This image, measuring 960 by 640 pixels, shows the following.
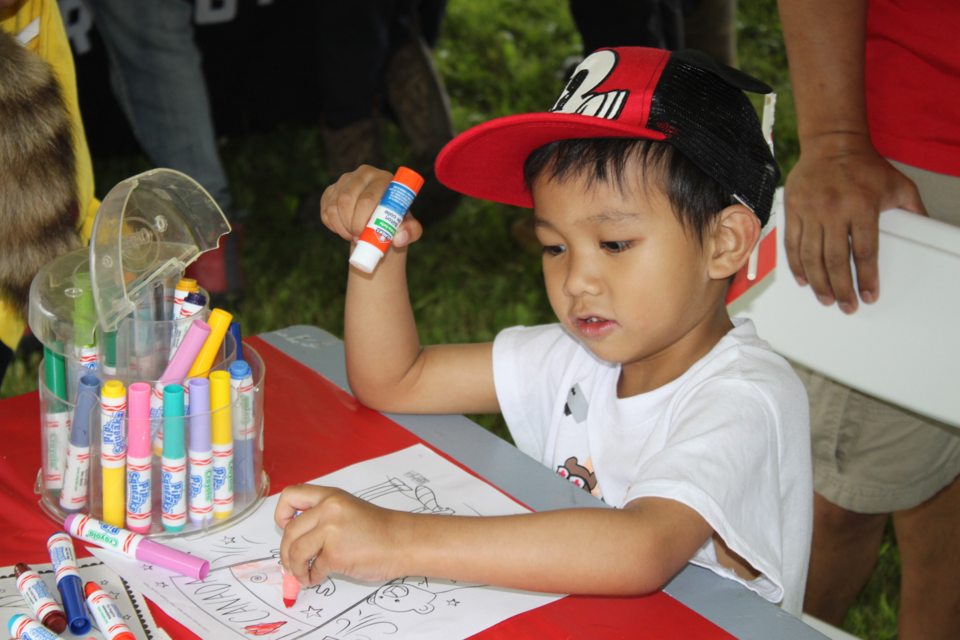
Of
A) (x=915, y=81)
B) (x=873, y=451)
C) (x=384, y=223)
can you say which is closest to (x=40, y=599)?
(x=384, y=223)

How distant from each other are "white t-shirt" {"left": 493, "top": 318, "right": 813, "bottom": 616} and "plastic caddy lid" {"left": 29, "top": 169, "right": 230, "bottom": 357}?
44 cm

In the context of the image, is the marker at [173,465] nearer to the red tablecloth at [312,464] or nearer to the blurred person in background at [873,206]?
the red tablecloth at [312,464]

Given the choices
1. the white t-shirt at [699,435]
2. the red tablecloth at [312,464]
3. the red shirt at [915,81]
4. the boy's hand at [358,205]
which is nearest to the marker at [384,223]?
the boy's hand at [358,205]

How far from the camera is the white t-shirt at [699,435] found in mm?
900

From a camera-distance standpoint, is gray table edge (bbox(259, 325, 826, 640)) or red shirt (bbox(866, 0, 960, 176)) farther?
red shirt (bbox(866, 0, 960, 176))

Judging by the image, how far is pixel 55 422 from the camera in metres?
0.89

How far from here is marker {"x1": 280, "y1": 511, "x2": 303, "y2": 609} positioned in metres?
0.80

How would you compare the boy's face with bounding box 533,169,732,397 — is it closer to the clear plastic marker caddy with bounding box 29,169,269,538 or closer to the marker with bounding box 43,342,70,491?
the clear plastic marker caddy with bounding box 29,169,269,538

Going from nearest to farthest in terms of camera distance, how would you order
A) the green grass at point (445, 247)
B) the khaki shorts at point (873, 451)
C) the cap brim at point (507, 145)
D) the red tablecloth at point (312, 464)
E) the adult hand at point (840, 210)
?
the red tablecloth at point (312, 464)
the cap brim at point (507, 145)
the adult hand at point (840, 210)
the khaki shorts at point (873, 451)
the green grass at point (445, 247)

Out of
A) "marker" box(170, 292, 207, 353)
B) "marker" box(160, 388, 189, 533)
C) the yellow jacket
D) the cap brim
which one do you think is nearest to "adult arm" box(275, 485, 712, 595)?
"marker" box(160, 388, 189, 533)

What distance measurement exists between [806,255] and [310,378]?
72 centimetres

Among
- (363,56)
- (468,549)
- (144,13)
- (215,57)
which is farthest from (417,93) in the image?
(468,549)

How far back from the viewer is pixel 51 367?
91 cm

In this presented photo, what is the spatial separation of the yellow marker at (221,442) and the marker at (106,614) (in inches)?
5.8
